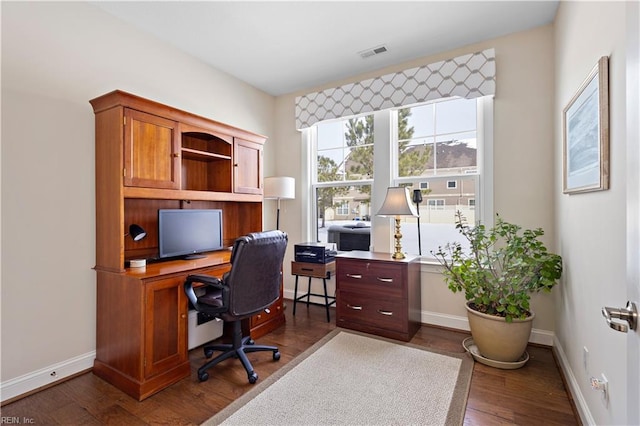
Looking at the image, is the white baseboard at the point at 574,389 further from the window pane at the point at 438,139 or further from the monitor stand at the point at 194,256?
the monitor stand at the point at 194,256

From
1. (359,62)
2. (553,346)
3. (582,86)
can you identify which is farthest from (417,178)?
(553,346)

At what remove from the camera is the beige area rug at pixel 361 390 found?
174 centimetres

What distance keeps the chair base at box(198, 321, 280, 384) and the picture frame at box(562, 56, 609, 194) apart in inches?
90.1

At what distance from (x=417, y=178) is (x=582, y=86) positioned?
165 centimetres

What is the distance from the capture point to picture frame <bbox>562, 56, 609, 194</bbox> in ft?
4.60

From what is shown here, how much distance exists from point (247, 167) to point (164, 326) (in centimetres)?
166

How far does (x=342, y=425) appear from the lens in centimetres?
168

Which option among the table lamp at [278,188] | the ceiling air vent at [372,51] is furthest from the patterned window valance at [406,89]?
the table lamp at [278,188]

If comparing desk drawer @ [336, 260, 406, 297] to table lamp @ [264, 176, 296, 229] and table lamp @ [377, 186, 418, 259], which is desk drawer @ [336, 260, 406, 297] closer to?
table lamp @ [377, 186, 418, 259]

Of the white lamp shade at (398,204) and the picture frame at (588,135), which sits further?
the white lamp shade at (398,204)

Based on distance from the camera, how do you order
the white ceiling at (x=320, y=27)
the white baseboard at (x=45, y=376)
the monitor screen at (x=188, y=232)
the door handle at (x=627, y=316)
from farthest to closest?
the monitor screen at (x=188, y=232) < the white ceiling at (x=320, y=27) < the white baseboard at (x=45, y=376) < the door handle at (x=627, y=316)

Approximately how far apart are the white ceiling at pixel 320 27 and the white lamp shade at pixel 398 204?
1.41 meters

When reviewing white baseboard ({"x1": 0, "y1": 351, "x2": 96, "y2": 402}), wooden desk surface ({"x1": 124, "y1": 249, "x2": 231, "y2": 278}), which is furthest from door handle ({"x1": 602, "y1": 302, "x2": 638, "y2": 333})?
white baseboard ({"x1": 0, "y1": 351, "x2": 96, "y2": 402})

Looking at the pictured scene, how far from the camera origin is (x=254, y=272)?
221cm
